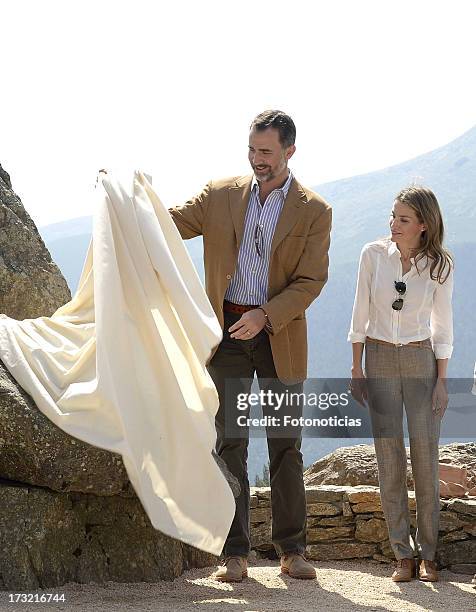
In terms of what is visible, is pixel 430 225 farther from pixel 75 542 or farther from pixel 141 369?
pixel 75 542

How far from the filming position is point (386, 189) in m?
82.8

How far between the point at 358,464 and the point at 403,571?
1618 millimetres

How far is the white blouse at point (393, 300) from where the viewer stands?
5707 mm

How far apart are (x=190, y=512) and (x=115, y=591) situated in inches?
22.4

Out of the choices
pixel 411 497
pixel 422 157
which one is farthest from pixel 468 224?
pixel 411 497

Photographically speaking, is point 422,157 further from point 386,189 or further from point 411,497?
point 411,497

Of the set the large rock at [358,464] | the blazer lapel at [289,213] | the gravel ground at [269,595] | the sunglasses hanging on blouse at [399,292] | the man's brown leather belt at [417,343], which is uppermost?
the blazer lapel at [289,213]

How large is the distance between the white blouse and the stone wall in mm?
1267

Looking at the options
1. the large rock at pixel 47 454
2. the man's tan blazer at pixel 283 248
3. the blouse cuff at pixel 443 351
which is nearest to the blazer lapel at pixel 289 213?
the man's tan blazer at pixel 283 248

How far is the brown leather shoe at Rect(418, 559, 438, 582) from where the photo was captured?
5.74m

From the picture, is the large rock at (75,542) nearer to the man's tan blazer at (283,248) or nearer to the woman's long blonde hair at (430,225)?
the man's tan blazer at (283,248)

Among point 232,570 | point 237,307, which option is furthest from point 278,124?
point 232,570

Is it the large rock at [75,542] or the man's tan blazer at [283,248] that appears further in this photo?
the man's tan blazer at [283,248]

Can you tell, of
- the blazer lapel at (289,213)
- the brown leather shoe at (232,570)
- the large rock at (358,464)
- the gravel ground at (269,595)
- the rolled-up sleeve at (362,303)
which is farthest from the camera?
the large rock at (358,464)
